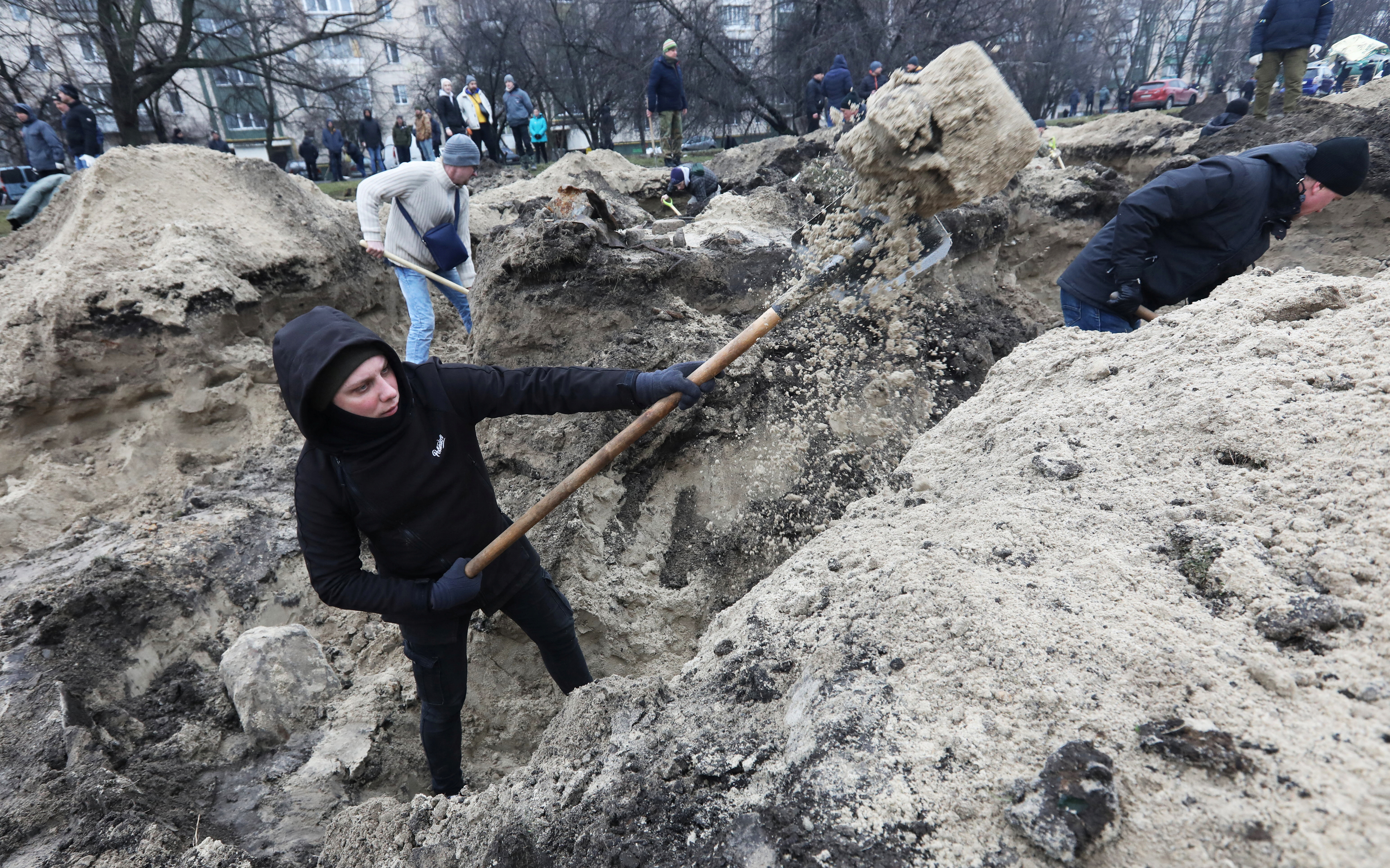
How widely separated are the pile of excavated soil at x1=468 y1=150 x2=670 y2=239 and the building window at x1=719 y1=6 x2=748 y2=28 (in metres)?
10.4

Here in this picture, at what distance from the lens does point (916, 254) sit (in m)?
2.83

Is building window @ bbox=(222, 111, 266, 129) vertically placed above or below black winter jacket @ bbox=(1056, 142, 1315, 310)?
above

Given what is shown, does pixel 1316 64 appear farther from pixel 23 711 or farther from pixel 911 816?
pixel 23 711

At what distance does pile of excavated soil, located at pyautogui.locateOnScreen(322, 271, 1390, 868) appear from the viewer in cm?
118

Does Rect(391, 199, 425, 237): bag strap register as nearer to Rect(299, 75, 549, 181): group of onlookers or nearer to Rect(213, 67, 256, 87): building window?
Rect(299, 75, 549, 181): group of onlookers

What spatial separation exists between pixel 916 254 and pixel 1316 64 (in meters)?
25.1

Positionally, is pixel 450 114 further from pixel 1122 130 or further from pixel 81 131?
pixel 1122 130

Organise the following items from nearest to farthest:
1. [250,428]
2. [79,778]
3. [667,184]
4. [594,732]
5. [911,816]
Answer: [911,816] < [594,732] < [79,778] < [250,428] < [667,184]

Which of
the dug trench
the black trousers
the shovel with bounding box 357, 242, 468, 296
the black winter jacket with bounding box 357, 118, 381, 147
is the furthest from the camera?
the black winter jacket with bounding box 357, 118, 381, 147

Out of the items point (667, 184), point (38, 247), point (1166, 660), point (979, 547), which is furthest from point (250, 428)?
point (667, 184)

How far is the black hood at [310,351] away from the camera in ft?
6.10

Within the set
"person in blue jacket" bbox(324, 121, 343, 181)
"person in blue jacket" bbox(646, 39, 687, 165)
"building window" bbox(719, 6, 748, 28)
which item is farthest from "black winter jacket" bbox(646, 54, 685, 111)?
"person in blue jacket" bbox(324, 121, 343, 181)

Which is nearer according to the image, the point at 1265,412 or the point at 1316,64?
the point at 1265,412

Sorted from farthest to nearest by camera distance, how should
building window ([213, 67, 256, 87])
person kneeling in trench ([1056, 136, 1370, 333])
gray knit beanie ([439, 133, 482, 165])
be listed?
1. building window ([213, 67, 256, 87])
2. gray knit beanie ([439, 133, 482, 165])
3. person kneeling in trench ([1056, 136, 1370, 333])
